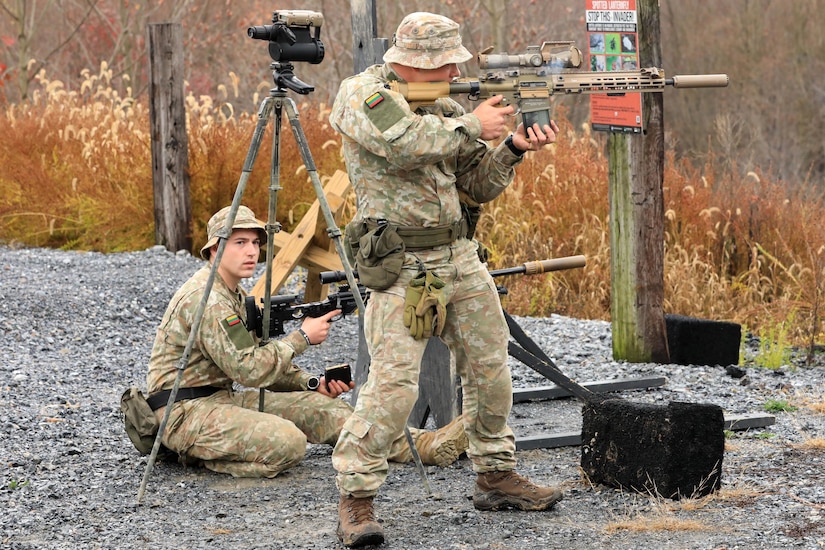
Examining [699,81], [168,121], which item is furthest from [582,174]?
[699,81]

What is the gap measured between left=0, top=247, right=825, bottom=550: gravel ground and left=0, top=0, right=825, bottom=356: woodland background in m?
1.25

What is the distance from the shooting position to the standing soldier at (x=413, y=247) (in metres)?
4.10

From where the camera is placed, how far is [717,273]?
29.0ft

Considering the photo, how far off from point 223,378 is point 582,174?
493 centimetres

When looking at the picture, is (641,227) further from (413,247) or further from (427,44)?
(427,44)

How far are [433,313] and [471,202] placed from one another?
1.99 feet

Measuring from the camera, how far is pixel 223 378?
5188 millimetres

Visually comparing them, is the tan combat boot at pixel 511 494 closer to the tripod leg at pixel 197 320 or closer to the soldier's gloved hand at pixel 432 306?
the soldier's gloved hand at pixel 432 306

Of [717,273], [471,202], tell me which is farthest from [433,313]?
[717,273]

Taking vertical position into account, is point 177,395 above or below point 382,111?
below

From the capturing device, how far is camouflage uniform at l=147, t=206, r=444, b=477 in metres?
4.95

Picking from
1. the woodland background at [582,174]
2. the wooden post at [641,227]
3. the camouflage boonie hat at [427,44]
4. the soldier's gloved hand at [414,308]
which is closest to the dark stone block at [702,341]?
the wooden post at [641,227]

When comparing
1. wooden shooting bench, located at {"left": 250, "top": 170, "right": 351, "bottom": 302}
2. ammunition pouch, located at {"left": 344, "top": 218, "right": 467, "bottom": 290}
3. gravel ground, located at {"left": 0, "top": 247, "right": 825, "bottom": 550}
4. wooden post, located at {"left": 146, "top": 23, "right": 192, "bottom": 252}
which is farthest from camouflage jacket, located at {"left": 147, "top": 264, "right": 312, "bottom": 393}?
wooden post, located at {"left": 146, "top": 23, "right": 192, "bottom": 252}

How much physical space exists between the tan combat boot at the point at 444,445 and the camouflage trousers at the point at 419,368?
0.59 metres
